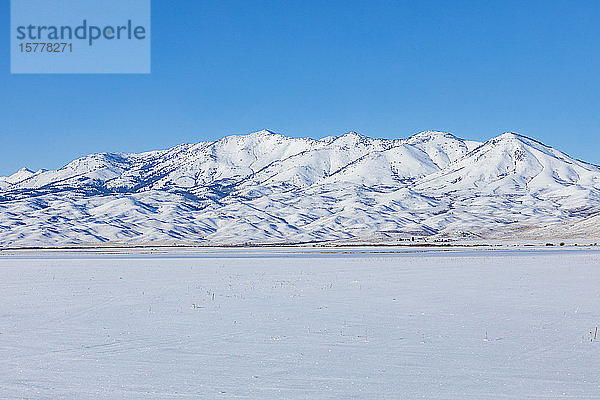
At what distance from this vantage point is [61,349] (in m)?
15.5

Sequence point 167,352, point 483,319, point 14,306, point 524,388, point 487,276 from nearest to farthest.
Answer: point 524,388 → point 167,352 → point 483,319 → point 14,306 → point 487,276

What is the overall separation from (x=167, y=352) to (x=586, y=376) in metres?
8.94

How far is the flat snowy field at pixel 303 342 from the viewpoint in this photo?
1205 cm

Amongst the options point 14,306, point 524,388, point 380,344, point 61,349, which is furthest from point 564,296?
point 14,306

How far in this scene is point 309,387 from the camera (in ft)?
39.5

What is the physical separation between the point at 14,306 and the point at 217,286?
9957 mm

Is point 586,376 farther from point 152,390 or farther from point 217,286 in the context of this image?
point 217,286

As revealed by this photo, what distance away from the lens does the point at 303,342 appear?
53.6 ft

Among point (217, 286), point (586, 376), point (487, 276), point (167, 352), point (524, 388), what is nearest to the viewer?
point (524, 388)

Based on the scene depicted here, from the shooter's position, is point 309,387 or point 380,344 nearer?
point 309,387

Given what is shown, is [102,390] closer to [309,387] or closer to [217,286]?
[309,387]

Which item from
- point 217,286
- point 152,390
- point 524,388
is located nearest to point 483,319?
point 524,388

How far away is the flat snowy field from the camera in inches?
474

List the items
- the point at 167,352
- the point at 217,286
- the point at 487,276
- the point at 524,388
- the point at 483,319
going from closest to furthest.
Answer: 1. the point at 524,388
2. the point at 167,352
3. the point at 483,319
4. the point at 217,286
5. the point at 487,276
